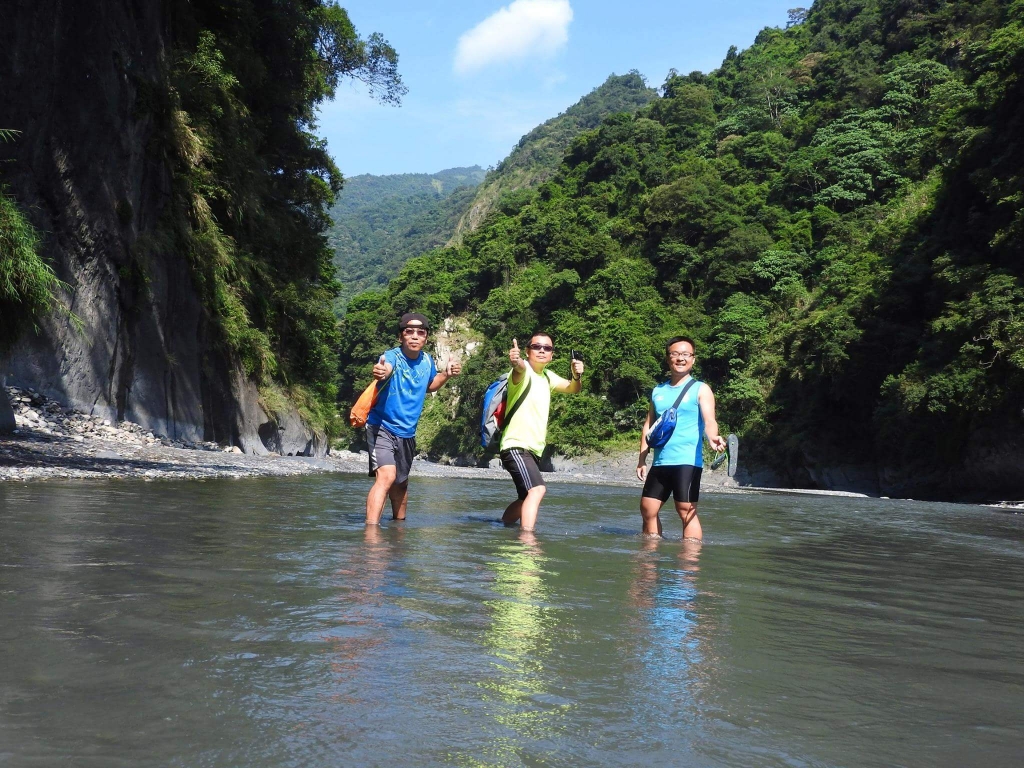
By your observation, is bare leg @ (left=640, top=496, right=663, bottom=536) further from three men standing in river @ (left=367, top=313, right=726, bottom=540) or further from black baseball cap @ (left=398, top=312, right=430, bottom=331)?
black baseball cap @ (left=398, top=312, right=430, bottom=331)

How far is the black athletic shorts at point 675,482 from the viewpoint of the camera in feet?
23.7

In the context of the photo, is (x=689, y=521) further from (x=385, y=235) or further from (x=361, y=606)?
(x=385, y=235)

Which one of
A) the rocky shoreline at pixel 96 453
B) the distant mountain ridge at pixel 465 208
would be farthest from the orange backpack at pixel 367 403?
the distant mountain ridge at pixel 465 208

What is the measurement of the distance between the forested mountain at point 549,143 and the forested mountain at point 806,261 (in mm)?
29845

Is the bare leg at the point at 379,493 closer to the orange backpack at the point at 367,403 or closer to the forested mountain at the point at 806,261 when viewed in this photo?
the orange backpack at the point at 367,403

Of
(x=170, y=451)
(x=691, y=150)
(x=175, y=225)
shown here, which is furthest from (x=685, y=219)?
(x=170, y=451)

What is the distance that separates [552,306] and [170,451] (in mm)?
44605

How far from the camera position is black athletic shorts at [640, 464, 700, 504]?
7215 millimetres

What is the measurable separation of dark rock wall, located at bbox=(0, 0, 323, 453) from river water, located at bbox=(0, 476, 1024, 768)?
34.7 feet

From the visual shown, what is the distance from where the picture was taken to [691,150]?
222ft

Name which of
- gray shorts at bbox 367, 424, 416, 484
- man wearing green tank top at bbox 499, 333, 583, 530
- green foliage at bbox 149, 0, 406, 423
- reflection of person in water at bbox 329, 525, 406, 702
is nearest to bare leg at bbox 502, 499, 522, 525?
man wearing green tank top at bbox 499, 333, 583, 530

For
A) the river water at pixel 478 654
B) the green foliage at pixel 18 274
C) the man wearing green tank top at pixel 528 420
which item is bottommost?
the river water at pixel 478 654

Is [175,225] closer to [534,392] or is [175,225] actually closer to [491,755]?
[534,392]

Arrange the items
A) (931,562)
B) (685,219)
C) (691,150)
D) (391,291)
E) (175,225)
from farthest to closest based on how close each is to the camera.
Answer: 1. (391,291)
2. (691,150)
3. (685,219)
4. (175,225)
5. (931,562)
